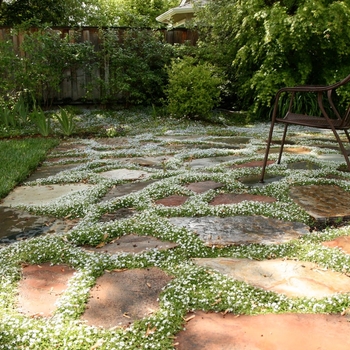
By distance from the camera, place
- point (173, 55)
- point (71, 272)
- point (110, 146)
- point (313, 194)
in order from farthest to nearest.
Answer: point (173, 55) → point (110, 146) → point (313, 194) → point (71, 272)

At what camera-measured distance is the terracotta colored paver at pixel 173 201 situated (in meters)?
2.93

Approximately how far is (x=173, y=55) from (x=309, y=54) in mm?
3126

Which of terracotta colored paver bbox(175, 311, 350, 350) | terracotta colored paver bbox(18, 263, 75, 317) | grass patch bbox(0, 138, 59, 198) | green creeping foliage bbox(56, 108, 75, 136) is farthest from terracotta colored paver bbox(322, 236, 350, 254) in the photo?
green creeping foliage bbox(56, 108, 75, 136)

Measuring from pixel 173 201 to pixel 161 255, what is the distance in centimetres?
94

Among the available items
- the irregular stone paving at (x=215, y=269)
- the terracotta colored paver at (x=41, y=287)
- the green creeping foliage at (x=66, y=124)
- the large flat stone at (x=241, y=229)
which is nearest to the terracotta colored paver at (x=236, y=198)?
the irregular stone paving at (x=215, y=269)

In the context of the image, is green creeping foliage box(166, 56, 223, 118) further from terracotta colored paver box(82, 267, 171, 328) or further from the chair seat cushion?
terracotta colored paver box(82, 267, 171, 328)

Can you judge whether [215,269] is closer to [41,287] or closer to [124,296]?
[124,296]

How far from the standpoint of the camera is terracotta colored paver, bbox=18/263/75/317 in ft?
5.39

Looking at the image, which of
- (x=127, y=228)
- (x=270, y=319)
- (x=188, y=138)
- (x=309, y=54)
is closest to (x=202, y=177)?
(x=127, y=228)

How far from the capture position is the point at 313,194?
10.0 ft

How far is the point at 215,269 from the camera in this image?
1930mm

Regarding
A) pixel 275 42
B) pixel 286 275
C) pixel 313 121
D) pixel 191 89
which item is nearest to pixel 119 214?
pixel 286 275

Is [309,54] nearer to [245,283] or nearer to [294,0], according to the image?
[294,0]

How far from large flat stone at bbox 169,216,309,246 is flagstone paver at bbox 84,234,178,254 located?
24cm
